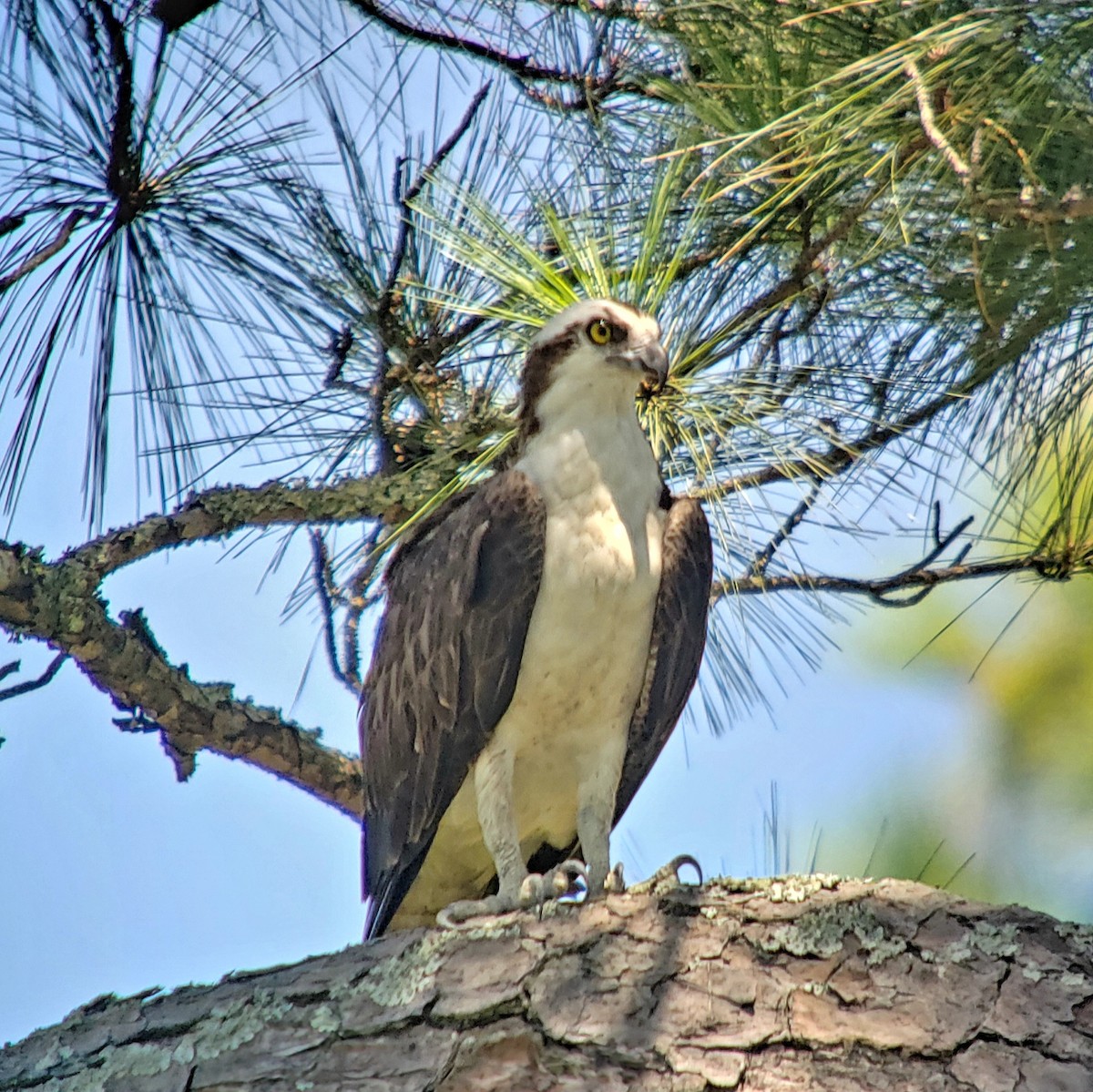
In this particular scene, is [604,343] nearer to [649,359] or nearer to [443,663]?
[649,359]

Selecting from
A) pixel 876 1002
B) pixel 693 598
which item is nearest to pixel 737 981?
pixel 876 1002

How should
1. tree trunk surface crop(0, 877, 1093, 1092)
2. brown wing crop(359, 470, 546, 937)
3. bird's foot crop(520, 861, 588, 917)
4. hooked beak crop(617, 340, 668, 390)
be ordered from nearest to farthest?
tree trunk surface crop(0, 877, 1093, 1092) → bird's foot crop(520, 861, 588, 917) → hooked beak crop(617, 340, 668, 390) → brown wing crop(359, 470, 546, 937)

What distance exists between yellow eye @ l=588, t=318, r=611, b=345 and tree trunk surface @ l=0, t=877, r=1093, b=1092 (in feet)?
5.01

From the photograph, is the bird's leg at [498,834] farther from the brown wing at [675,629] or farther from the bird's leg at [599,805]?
the brown wing at [675,629]

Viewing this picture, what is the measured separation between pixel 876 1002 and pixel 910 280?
1797 millimetres

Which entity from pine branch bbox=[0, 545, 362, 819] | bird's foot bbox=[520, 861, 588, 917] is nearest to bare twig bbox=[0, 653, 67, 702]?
pine branch bbox=[0, 545, 362, 819]

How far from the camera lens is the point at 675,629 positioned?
4027mm

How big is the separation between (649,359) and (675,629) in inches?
28.9

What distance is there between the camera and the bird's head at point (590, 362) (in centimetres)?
389

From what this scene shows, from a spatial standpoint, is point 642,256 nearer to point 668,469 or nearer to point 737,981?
point 668,469

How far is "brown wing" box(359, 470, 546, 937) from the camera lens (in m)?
3.98

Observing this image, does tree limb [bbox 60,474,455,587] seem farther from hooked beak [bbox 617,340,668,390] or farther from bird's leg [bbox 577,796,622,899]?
bird's leg [bbox 577,796,622,899]

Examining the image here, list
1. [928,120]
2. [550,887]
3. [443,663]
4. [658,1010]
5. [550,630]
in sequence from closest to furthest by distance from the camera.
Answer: [928,120] < [658,1010] < [550,887] < [550,630] < [443,663]

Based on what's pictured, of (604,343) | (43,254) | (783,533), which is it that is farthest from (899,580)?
(43,254)
